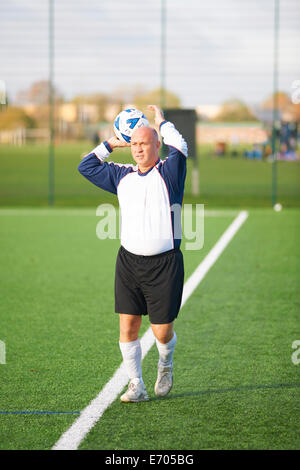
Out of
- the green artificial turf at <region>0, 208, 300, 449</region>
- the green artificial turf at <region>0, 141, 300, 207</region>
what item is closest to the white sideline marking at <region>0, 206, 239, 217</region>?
the green artificial turf at <region>0, 141, 300, 207</region>

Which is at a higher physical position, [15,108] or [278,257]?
[15,108]

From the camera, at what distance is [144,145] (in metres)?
4.88

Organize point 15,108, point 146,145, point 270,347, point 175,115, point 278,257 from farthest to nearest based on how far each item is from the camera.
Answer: point 15,108 < point 175,115 < point 278,257 < point 270,347 < point 146,145

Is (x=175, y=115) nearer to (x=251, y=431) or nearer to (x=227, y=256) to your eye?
(x=227, y=256)

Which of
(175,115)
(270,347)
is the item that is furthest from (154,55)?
(270,347)

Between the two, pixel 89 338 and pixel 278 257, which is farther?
pixel 278 257

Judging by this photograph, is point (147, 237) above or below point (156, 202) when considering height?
below

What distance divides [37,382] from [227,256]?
618 centimetres

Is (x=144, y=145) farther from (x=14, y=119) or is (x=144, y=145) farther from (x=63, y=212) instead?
(x=14, y=119)

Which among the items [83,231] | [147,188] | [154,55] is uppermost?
[154,55]

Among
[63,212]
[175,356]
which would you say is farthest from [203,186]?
[175,356]

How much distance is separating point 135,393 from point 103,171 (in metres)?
1.49

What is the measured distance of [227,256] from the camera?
11328 mm

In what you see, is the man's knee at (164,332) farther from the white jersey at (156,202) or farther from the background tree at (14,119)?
the background tree at (14,119)
